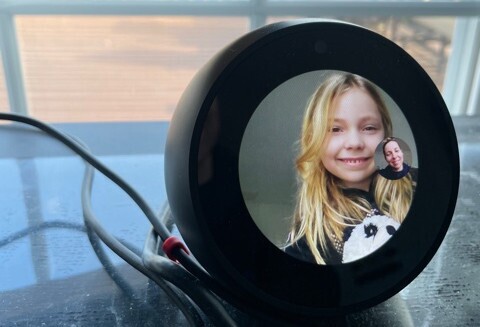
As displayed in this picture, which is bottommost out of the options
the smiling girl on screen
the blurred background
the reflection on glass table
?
Result: the reflection on glass table

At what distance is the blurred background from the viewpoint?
4.29 ft

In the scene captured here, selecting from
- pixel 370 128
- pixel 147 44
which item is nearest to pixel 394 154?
pixel 370 128

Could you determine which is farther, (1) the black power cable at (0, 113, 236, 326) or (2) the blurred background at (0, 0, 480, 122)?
(2) the blurred background at (0, 0, 480, 122)

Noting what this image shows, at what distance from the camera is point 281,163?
12.3 inches

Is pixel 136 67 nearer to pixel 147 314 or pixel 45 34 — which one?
pixel 45 34

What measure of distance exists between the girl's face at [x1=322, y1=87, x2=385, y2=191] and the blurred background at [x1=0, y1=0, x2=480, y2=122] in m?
1.04

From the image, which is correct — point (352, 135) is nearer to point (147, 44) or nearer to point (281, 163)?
point (281, 163)

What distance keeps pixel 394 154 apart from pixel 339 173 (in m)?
0.04

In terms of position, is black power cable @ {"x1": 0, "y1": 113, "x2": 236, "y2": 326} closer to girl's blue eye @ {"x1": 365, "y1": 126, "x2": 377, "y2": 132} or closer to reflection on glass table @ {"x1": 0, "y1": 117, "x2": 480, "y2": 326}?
reflection on glass table @ {"x1": 0, "y1": 117, "x2": 480, "y2": 326}

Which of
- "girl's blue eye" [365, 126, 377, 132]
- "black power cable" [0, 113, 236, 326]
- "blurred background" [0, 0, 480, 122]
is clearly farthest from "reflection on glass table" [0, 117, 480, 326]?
"blurred background" [0, 0, 480, 122]

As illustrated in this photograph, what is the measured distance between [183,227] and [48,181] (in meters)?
0.27

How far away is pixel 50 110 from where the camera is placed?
160 cm

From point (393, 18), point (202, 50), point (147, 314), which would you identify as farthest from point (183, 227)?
point (202, 50)

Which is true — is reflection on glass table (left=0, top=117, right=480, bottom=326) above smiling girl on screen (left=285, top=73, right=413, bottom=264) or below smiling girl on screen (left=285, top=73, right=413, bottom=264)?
below
